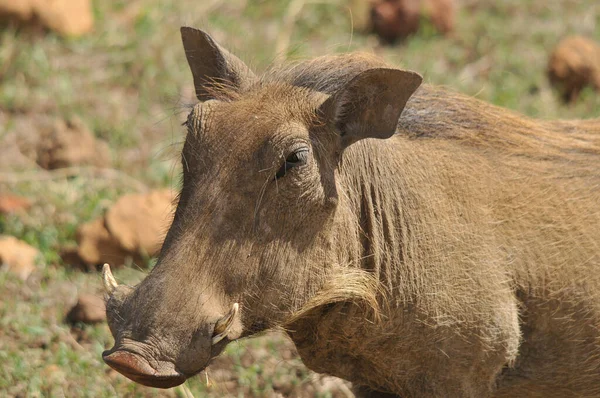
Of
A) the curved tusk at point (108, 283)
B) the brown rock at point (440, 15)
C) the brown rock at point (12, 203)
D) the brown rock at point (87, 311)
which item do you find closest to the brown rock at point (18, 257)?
the brown rock at point (12, 203)

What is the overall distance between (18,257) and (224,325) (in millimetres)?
2484

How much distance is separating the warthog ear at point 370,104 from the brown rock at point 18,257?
239cm

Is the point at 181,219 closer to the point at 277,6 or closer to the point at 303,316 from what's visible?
the point at 303,316

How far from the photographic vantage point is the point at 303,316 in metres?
3.24

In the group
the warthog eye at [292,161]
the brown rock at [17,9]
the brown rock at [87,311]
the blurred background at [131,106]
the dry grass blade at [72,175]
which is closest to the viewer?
the warthog eye at [292,161]

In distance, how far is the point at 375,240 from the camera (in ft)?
10.8

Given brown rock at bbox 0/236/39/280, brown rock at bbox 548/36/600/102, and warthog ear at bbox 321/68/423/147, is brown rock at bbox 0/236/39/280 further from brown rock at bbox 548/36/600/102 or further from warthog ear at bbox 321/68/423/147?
brown rock at bbox 548/36/600/102

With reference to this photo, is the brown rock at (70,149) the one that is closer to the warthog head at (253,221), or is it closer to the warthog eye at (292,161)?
the warthog head at (253,221)

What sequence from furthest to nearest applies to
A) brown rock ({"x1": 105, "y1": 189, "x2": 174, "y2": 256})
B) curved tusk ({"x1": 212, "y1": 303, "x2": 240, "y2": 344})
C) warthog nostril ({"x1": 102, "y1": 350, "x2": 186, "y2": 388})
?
1. brown rock ({"x1": 105, "y1": 189, "x2": 174, "y2": 256})
2. curved tusk ({"x1": 212, "y1": 303, "x2": 240, "y2": 344})
3. warthog nostril ({"x1": 102, "y1": 350, "x2": 186, "y2": 388})

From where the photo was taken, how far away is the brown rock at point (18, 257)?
495 centimetres

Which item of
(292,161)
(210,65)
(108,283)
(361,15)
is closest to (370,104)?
(292,161)

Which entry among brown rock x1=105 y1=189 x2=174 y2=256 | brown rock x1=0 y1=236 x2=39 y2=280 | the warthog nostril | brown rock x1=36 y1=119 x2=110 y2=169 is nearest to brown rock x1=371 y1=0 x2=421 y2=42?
brown rock x1=36 y1=119 x2=110 y2=169

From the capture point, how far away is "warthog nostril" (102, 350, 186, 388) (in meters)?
2.70

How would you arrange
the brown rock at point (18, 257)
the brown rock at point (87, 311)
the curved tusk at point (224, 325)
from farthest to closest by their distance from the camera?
1. the brown rock at point (18, 257)
2. the brown rock at point (87, 311)
3. the curved tusk at point (224, 325)
